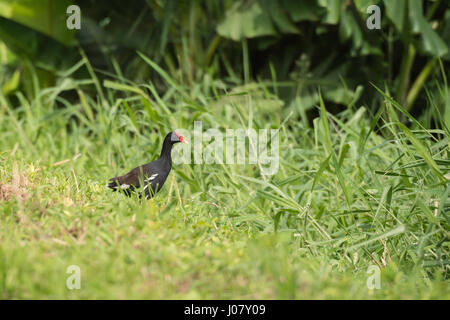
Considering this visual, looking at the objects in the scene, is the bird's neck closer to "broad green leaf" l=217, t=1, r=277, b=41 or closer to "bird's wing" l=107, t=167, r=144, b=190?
"bird's wing" l=107, t=167, r=144, b=190

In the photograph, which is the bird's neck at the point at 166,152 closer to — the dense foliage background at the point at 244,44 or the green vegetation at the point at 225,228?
the green vegetation at the point at 225,228

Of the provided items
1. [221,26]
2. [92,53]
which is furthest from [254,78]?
[92,53]

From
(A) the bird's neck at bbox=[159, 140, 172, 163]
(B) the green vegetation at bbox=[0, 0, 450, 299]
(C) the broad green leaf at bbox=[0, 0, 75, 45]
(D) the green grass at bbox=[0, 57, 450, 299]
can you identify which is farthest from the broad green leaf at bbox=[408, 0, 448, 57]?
(C) the broad green leaf at bbox=[0, 0, 75, 45]

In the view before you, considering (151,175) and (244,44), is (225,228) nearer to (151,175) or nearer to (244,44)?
(151,175)

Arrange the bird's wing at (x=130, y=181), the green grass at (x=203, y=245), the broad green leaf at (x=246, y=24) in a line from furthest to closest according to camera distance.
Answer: the broad green leaf at (x=246, y=24) → the bird's wing at (x=130, y=181) → the green grass at (x=203, y=245)

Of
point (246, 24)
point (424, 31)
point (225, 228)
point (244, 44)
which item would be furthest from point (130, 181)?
point (424, 31)

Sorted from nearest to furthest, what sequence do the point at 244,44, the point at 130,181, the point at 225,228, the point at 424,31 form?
the point at 225,228, the point at 130,181, the point at 424,31, the point at 244,44

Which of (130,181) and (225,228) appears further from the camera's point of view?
(130,181)

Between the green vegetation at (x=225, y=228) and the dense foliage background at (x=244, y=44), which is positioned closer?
the green vegetation at (x=225, y=228)

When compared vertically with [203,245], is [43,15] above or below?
above

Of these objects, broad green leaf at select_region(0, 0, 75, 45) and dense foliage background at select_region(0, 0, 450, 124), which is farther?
broad green leaf at select_region(0, 0, 75, 45)

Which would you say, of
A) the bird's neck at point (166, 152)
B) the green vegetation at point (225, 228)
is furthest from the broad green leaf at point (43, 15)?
the bird's neck at point (166, 152)
